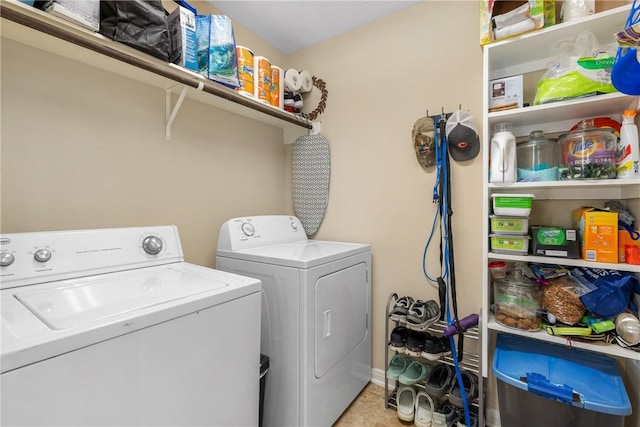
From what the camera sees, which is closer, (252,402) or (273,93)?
(252,402)

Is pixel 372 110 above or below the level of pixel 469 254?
above

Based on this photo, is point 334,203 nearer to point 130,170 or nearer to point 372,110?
point 372,110

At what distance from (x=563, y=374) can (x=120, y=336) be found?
1.68m

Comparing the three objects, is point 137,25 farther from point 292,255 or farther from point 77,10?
point 292,255

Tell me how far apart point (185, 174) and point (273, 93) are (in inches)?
32.5

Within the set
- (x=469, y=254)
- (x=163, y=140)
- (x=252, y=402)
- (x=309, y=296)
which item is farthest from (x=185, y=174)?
(x=469, y=254)

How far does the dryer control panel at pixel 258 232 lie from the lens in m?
1.70

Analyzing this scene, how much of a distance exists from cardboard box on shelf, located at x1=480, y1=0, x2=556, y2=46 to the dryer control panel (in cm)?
159

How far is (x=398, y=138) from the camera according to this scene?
1.99 metres

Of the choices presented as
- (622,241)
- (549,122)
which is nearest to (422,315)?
(622,241)

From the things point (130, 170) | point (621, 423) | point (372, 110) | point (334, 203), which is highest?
point (372, 110)

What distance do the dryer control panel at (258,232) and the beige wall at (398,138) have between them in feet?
0.93

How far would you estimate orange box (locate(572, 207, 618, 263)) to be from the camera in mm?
1179

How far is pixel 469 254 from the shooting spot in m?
1.74
